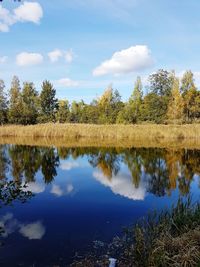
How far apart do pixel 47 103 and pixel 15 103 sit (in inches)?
187

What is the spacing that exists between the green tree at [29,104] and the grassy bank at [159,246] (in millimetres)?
38618

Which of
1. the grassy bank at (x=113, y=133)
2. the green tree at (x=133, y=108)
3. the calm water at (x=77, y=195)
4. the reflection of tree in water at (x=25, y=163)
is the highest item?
the green tree at (x=133, y=108)

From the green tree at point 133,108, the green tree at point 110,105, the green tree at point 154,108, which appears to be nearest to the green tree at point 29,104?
the green tree at point 110,105

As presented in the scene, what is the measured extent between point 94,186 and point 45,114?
35.8 metres

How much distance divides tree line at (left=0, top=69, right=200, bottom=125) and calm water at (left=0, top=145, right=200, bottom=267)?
20663 mm

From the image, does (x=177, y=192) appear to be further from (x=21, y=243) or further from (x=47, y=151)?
(x=47, y=151)

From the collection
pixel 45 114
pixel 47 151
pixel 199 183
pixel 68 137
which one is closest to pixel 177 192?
pixel 199 183

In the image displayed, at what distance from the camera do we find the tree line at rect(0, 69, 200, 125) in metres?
40.7

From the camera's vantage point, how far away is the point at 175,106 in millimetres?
38469

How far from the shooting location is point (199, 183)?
39.9 ft

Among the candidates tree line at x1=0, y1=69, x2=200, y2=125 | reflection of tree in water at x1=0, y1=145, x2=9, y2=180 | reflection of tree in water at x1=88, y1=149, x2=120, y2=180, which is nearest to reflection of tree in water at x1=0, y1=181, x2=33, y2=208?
reflection of tree in water at x1=0, y1=145, x2=9, y2=180

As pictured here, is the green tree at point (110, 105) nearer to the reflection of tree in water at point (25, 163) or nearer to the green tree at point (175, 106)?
the green tree at point (175, 106)

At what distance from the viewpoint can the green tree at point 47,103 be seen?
45500 millimetres

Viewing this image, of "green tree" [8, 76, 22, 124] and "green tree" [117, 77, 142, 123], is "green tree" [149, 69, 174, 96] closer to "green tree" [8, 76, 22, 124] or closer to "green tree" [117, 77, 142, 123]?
"green tree" [117, 77, 142, 123]
